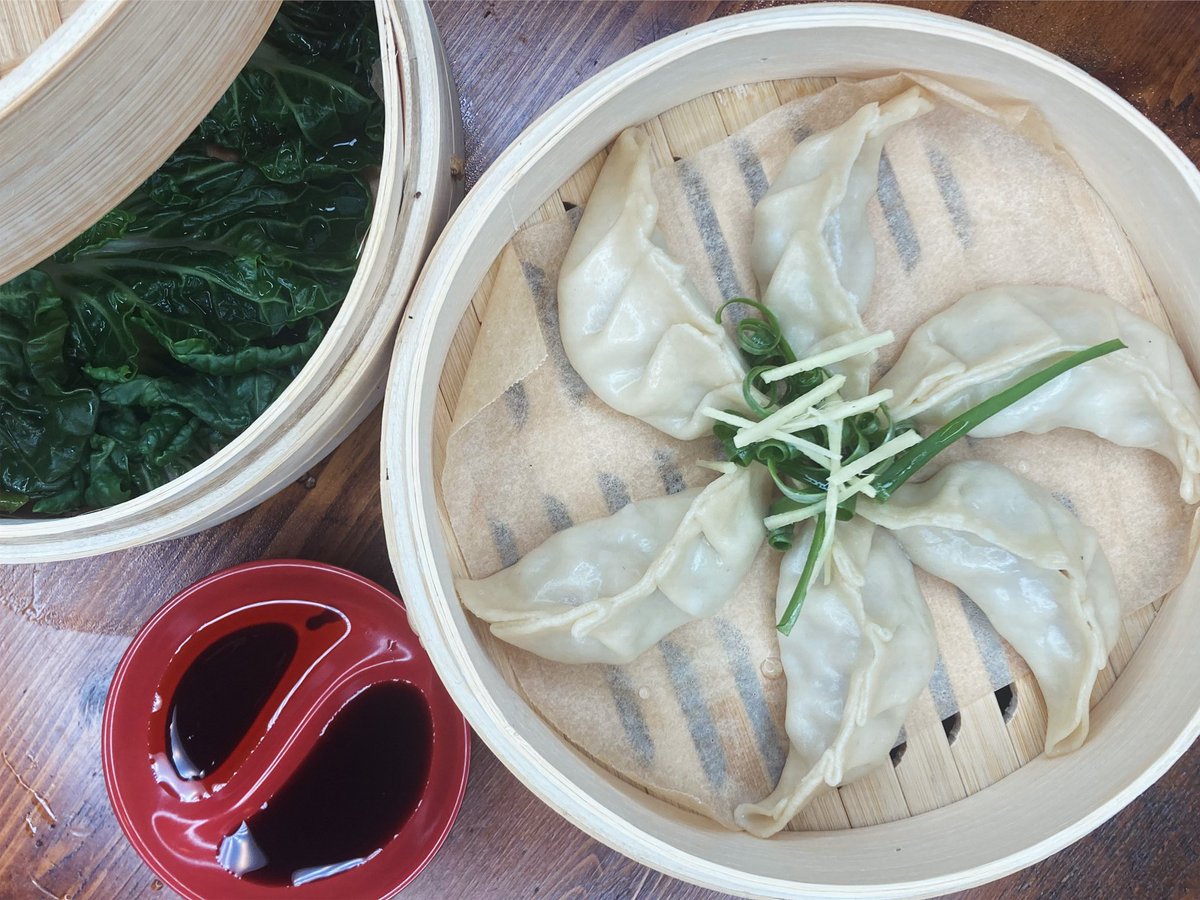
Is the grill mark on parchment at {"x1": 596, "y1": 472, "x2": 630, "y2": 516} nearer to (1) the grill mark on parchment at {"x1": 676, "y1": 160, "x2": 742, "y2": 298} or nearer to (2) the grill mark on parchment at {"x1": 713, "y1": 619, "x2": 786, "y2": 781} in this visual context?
(2) the grill mark on parchment at {"x1": 713, "y1": 619, "x2": 786, "y2": 781}

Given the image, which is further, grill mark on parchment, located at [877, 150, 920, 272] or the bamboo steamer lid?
grill mark on parchment, located at [877, 150, 920, 272]

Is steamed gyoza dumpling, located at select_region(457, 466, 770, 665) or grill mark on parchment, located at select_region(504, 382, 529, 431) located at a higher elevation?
grill mark on parchment, located at select_region(504, 382, 529, 431)

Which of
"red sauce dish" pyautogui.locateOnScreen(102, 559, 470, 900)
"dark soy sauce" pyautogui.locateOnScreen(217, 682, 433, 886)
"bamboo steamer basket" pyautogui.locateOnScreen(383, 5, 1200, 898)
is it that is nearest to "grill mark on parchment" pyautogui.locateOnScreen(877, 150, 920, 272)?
"bamboo steamer basket" pyautogui.locateOnScreen(383, 5, 1200, 898)

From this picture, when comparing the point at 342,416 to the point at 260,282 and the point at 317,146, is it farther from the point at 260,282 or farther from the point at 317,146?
the point at 317,146

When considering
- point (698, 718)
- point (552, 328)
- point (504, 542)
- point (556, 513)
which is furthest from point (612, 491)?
point (698, 718)

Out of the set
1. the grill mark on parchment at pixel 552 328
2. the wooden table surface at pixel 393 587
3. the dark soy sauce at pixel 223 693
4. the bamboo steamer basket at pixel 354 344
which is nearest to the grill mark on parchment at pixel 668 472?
the grill mark on parchment at pixel 552 328

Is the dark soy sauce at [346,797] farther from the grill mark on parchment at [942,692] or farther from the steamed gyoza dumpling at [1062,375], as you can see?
the steamed gyoza dumpling at [1062,375]
